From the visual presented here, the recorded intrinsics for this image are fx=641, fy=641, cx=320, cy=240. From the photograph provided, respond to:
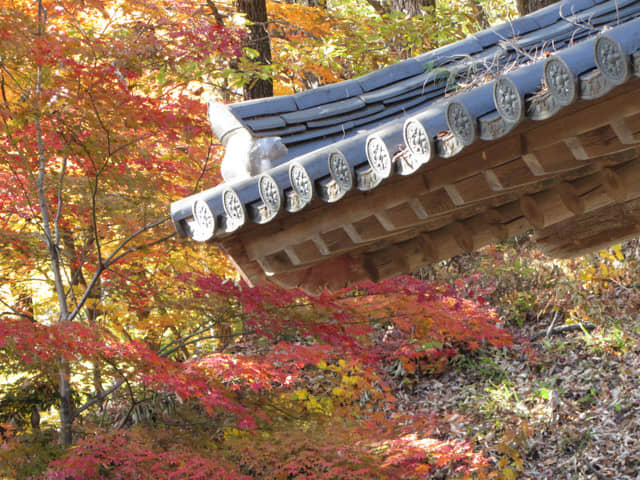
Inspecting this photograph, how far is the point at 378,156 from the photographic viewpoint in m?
1.89

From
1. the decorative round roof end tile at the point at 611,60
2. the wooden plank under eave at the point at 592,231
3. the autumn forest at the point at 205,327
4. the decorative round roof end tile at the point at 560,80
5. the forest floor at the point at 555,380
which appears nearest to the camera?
the decorative round roof end tile at the point at 611,60

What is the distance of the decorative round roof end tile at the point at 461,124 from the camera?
1.69 meters

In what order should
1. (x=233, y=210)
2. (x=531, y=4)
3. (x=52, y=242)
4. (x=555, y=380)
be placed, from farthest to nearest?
1. (x=531, y=4)
2. (x=555, y=380)
3. (x=52, y=242)
4. (x=233, y=210)

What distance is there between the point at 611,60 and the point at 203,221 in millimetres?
1419

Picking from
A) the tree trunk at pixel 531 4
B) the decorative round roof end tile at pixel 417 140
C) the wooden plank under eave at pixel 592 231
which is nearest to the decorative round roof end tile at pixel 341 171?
the decorative round roof end tile at pixel 417 140

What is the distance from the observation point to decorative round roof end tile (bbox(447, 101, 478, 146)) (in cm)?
169

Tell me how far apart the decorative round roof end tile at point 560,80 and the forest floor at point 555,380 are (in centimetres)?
499

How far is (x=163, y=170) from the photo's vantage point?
5.64m

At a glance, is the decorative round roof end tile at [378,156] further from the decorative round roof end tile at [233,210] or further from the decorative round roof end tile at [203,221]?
the decorative round roof end tile at [203,221]

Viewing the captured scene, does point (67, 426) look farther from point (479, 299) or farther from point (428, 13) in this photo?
point (428, 13)

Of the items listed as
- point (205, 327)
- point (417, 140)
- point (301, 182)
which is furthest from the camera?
point (205, 327)

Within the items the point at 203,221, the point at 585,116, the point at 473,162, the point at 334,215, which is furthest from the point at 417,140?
the point at 203,221

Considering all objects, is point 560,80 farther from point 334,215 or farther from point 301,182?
point 334,215

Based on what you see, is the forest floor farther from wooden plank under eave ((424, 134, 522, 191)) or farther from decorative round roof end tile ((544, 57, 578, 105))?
decorative round roof end tile ((544, 57, 578, 105))
